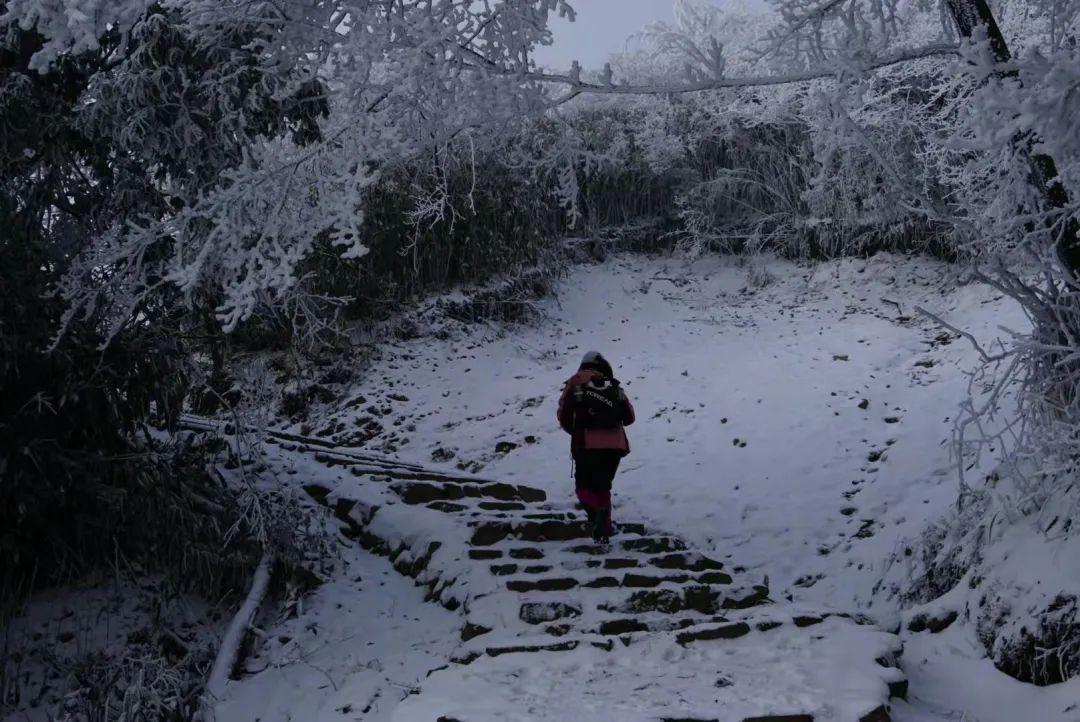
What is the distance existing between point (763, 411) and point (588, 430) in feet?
14.5

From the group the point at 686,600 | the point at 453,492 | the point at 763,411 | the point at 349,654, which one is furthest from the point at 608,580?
the point at 763,411

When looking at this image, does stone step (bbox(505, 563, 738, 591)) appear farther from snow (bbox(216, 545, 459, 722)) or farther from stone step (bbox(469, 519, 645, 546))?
stone step (bbox(469, 519, 645, 546))

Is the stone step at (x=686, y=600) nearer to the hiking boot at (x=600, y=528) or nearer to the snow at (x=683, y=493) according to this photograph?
the snow at (x=683, y=493)

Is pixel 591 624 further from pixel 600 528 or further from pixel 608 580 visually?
pixel 600 528

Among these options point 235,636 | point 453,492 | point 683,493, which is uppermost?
point 453,492

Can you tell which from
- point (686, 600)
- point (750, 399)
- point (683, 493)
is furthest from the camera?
point (750, 399)

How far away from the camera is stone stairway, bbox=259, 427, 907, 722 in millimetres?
4305

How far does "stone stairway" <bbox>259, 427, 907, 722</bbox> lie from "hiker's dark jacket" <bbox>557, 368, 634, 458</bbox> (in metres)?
0.81

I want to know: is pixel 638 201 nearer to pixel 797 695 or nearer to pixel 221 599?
pixel 221 599

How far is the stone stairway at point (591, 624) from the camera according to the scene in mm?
4305

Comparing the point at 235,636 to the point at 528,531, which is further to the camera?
the point at 528,531

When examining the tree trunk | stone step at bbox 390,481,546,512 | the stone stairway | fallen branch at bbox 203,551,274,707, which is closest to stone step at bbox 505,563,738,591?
the stone stairway

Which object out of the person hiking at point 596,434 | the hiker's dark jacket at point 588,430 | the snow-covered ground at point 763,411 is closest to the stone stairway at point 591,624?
the person hiking at point 596,434

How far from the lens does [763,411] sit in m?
10.6
